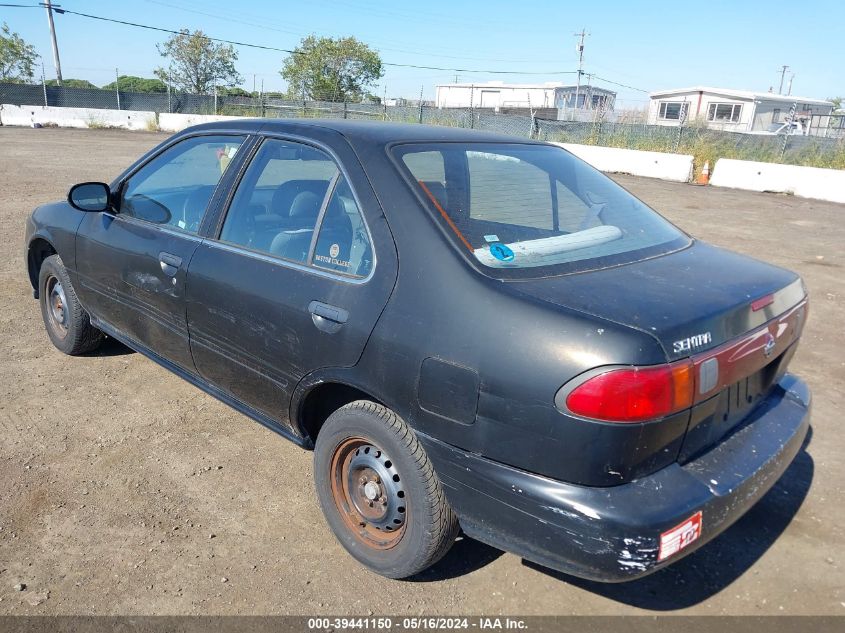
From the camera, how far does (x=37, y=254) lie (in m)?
4.75

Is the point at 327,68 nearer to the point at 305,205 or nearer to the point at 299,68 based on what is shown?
the point at 299,68

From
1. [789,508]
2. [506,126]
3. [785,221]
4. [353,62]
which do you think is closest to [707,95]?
[506,126]

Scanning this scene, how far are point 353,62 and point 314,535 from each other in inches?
2322

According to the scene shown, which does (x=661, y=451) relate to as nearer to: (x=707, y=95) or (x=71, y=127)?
(x=71, y=127)

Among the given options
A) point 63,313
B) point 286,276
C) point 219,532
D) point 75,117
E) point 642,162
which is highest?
point 286,276

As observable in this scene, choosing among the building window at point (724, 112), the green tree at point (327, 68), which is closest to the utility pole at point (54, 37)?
the green tree at point (327, 68)

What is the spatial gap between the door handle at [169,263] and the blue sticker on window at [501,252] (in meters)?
1.66

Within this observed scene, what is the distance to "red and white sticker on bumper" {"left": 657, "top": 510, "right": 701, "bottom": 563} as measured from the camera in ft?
6.61

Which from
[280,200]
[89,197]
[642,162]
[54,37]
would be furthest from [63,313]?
[54,37]

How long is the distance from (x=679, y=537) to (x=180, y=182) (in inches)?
121

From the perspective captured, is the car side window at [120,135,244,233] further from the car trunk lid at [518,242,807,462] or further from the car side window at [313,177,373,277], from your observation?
the car trunk lid at [518,242,807,462]

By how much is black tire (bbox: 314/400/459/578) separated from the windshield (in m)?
0.71

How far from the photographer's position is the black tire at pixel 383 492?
2.35 metres

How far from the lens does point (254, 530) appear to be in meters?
2.91
